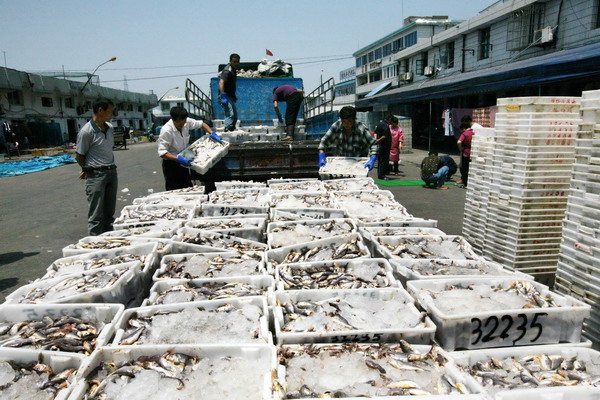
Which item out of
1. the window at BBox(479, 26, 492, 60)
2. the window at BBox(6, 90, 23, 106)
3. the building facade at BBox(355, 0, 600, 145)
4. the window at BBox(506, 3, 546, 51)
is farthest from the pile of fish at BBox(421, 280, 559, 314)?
the window at BBox(6, 90, 23, 106)

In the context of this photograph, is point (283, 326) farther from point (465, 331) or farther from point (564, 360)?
point (564, 360)

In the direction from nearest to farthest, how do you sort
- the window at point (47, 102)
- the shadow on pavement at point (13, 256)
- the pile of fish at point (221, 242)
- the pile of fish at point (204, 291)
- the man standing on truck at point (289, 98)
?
the pile of fish at point (204, 291)
the pile of fish at point (221, 242)
the shadow on pavement at point (13, 256)
the man standing on truck at point (289, 98)
the window at point (47, 102)

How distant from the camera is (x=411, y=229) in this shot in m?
A: 4.18

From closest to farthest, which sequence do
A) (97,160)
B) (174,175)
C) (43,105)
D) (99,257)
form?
1. (99,257)
2. (97,160)
3. (174,175)
4. (43,105)

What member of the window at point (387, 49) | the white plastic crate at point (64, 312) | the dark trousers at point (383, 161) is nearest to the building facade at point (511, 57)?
the dark trousers at point (383, 161)

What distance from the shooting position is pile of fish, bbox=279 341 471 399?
6.45 ft

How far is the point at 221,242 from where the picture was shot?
395cm

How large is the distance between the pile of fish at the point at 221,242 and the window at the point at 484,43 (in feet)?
87.2

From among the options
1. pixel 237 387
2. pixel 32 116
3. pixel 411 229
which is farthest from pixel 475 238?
pixel 32 116

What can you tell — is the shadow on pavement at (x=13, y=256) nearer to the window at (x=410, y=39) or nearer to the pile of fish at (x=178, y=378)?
the pile of fish at (x=178, y=378)

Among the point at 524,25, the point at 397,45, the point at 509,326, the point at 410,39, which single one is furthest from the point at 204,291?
the point at 397,45

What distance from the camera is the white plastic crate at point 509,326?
2.37 m

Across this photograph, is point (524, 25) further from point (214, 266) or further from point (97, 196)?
point (214, 266)

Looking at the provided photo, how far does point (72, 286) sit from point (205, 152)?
168 inches
